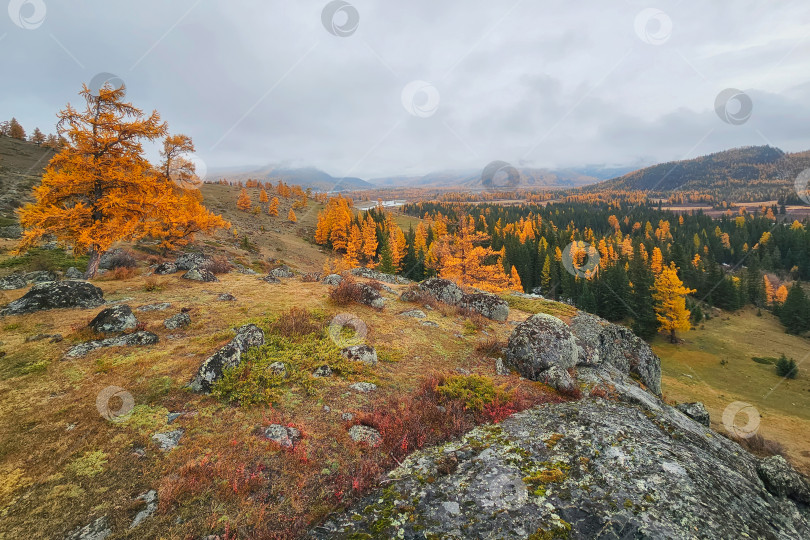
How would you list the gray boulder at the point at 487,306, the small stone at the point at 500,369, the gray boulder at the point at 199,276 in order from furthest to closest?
1. the gray boulder at the point at 199,276
2. the gray boulder at the point at 487,306
3. the small stone at the point at 500,369

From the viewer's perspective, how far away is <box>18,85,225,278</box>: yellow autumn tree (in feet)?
56.7

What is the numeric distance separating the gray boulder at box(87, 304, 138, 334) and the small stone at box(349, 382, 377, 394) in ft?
29.7

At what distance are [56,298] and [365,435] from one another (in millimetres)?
15677

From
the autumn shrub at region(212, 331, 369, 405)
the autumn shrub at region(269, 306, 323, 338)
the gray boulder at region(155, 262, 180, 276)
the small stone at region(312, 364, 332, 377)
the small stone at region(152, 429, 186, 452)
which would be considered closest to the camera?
the small stone at region(152, 429, 186, 452)

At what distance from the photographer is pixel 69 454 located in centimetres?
578

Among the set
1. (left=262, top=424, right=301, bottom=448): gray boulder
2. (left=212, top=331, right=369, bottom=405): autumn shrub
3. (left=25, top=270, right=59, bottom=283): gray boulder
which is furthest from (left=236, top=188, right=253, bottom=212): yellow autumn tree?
(left=262, top=424, right=301, bottom=448): gray boulder

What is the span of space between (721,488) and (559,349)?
19.6 feet

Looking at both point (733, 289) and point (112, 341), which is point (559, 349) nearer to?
point (112, 341)

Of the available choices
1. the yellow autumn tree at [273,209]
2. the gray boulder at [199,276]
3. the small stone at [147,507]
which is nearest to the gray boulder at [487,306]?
the small stone at [147,507]

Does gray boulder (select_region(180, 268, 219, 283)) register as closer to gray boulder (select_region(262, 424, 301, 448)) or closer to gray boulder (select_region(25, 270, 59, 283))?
gray boulder (select_region(25, 270, 59, 283))

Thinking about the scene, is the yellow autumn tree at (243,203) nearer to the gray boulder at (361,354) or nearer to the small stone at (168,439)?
the gray boulder at (361,354)

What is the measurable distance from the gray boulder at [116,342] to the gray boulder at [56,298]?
5265 mm

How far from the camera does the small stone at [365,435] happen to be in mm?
6793

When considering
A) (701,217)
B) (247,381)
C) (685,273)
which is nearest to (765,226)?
(701,217)
